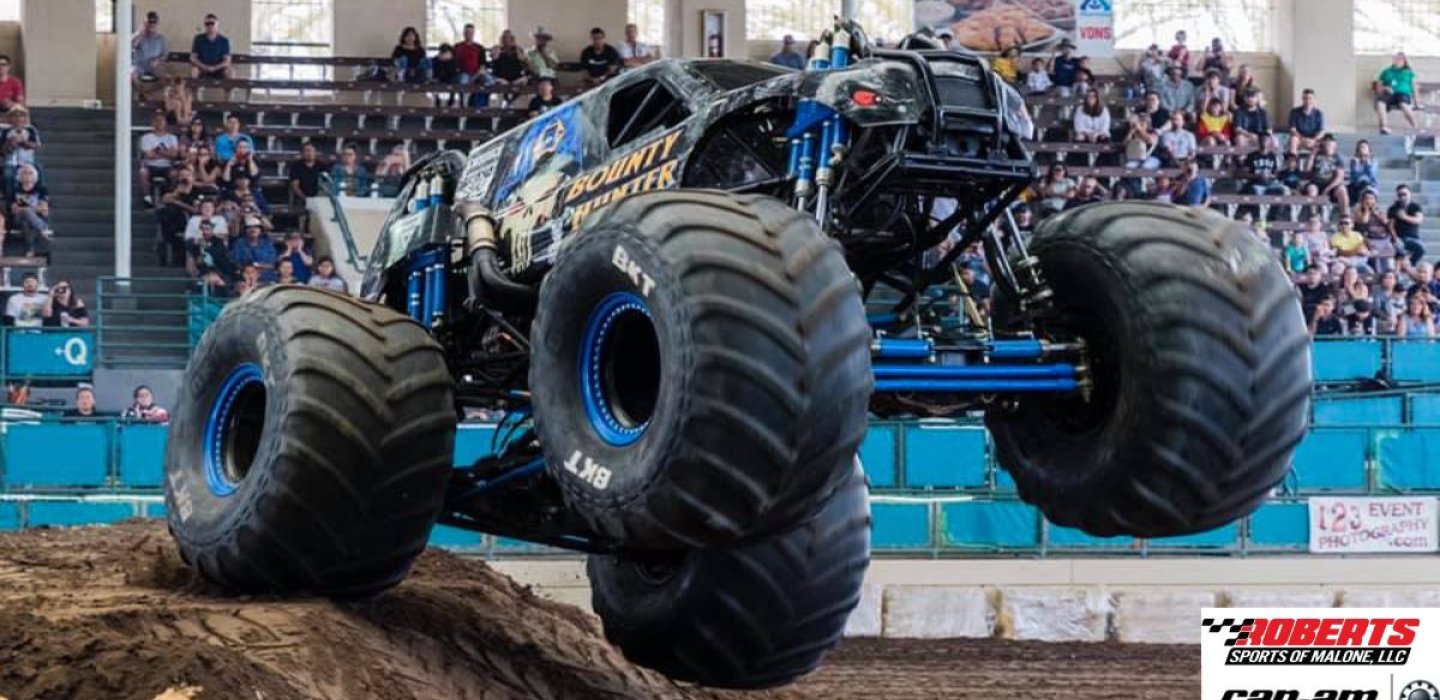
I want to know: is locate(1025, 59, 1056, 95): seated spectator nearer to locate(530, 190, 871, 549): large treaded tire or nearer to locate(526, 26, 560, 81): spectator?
locate(526, 26, 560, 81): spectator

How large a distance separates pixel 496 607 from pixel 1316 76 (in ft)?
76.3

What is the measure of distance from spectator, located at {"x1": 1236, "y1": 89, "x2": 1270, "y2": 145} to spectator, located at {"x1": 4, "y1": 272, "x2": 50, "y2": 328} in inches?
606

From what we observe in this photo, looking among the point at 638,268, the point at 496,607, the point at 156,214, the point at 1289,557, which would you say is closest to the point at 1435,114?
the point at 1289,557

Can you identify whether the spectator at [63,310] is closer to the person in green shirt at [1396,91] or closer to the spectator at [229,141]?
the spectator at [229,141]

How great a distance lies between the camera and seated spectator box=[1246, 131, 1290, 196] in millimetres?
27203

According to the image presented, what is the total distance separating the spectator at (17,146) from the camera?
78.4ft

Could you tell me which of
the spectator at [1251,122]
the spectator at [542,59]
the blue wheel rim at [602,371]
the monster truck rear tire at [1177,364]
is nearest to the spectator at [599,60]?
the spectator at [542,59]

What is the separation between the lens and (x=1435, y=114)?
1248 inches

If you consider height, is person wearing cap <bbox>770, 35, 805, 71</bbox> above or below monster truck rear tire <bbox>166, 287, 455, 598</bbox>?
above

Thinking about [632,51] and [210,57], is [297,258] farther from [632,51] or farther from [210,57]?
[632,51]

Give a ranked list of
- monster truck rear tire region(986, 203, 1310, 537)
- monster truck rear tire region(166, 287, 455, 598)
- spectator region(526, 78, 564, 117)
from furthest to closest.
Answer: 1. spectator region(526, 78, 564, 117)
2. monster truck rear tire region(166, 287, 455, 598)
3. monster truck rear tire region(986, 203, 1310, 537)

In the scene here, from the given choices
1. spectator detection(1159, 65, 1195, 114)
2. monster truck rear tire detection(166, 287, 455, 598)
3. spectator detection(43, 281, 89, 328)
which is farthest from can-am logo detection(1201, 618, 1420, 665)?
spectator detection(1159, 65, 1195, 114)

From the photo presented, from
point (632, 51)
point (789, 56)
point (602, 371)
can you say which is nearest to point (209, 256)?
point (632, 51)

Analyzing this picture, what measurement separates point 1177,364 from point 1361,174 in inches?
828
